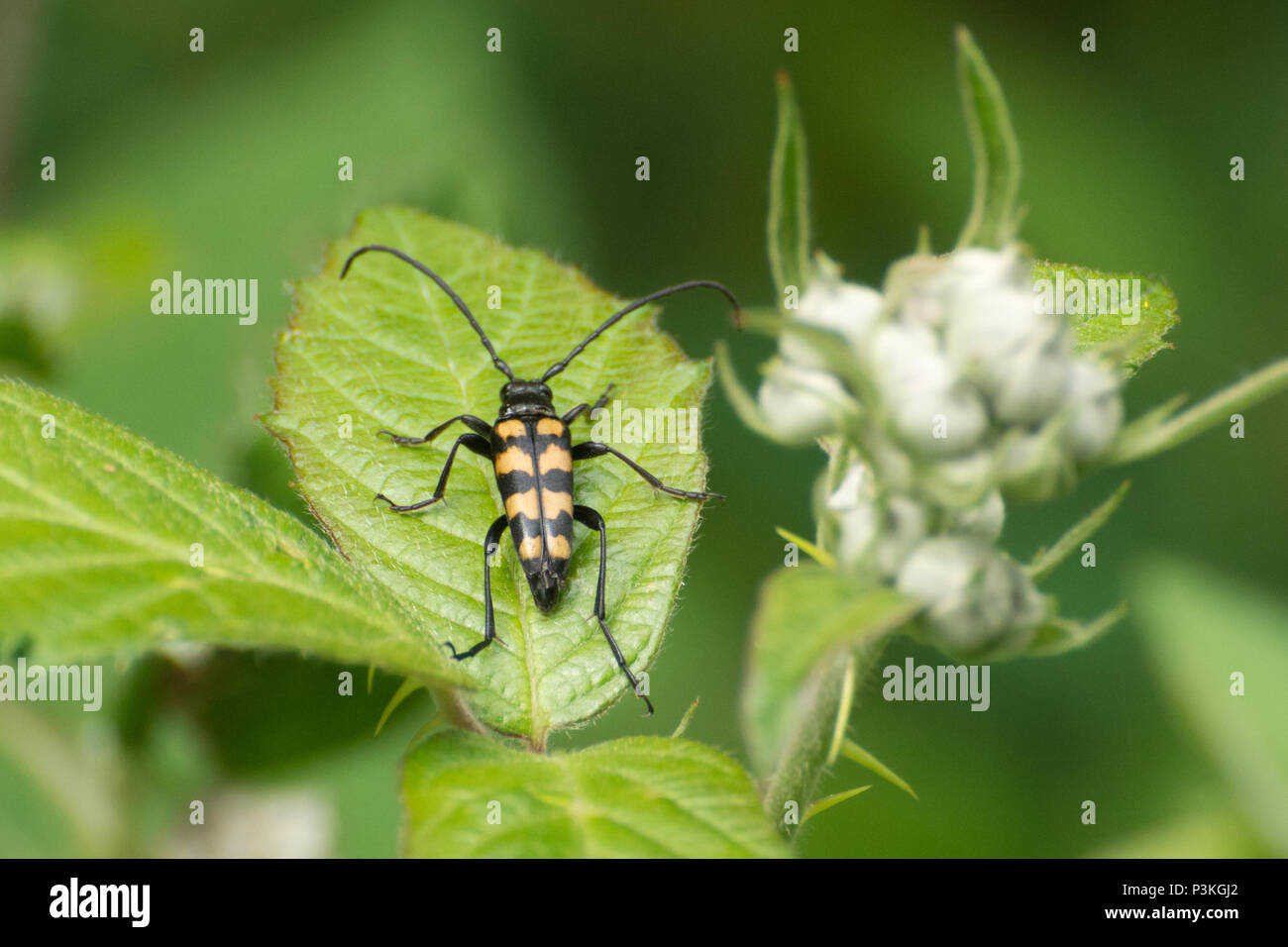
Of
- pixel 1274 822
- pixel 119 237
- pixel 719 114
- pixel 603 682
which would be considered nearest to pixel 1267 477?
pixel 719 114

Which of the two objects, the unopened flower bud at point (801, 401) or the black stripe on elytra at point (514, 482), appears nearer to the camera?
the unopened flower bud at point (801, 401)

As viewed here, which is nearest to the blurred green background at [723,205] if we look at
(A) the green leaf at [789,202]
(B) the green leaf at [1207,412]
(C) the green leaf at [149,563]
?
(C) the green leaf at [149,563]

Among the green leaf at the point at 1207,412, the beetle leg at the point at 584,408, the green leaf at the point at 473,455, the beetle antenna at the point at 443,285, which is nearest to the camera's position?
the green leaf at the point at 1207,412

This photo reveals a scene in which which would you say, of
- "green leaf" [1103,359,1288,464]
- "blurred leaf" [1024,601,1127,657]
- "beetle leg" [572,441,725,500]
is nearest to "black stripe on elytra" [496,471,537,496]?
"beetle leg" [572,441,725,500]

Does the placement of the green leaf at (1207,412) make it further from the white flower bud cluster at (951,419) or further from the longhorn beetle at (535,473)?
the longhorn beetle at (535,473)

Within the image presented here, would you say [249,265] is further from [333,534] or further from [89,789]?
[333,534]

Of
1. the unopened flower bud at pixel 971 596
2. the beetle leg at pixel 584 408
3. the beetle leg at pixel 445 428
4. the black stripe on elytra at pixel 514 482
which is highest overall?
the beetle leg at pixel 584 408
